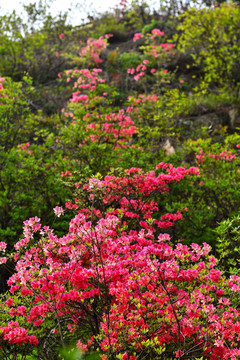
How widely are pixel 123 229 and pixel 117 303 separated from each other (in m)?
0.93

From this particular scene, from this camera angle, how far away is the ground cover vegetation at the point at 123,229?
240 centimetres

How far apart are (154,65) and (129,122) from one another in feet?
27.7

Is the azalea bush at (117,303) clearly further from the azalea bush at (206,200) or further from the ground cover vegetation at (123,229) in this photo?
the azalea bush at (206,200)

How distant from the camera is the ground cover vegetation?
7.87ft

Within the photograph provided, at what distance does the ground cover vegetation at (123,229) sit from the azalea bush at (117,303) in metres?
0.01

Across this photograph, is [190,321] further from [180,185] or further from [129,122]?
[129,122]

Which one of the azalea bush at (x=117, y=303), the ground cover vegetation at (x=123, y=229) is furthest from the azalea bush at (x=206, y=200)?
the azalea bush at (x=117, y=303)

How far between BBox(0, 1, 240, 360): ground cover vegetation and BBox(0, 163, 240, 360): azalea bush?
14 mm

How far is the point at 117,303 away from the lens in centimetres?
267

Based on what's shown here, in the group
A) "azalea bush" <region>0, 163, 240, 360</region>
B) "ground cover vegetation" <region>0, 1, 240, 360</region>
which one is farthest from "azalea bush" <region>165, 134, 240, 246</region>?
"azalea bush" <region>0, 163, 240, 360</region>

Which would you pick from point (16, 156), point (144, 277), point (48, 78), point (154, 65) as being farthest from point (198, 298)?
point (48, 78)

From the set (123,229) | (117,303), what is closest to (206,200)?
(123,229)

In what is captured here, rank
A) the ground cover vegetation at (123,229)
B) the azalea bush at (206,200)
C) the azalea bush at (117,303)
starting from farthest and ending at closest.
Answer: the azalea bush at (206,200), the ground cover vegetation at (123,229), the azalea bush at (117,303)

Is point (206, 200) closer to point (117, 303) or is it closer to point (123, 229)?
point (123, 229)
